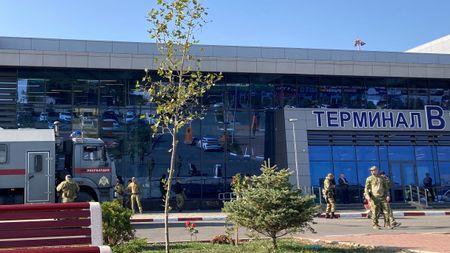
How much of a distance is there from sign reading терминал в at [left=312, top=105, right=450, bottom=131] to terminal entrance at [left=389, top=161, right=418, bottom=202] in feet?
6.91

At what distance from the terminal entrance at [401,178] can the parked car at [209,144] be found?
9.84 metres

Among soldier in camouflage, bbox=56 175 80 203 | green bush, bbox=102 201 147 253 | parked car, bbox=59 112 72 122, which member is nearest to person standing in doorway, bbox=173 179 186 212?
parked car, bbox=59 112 72 122

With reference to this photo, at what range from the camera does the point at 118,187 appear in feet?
68.7

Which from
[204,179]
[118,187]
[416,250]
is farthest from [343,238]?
[204,179]

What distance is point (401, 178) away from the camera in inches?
1158

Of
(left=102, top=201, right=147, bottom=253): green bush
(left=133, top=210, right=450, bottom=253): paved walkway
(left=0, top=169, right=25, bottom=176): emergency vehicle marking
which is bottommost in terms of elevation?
(left=133, top=210, right=450, bottom=253): paved walkway

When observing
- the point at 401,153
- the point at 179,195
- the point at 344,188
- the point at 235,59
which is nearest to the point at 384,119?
the point at 401,153

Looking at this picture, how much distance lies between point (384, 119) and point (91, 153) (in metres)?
17.8

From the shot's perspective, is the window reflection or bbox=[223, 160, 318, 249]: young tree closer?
bbox=[223, 160, 318, 249]: young tree

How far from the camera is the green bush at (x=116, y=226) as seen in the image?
8703 millimetres

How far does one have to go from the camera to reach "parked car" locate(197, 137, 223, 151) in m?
27.6

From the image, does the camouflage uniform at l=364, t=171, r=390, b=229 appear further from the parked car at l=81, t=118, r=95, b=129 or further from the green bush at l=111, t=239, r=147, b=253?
the parked car at l=81, t=118, r=95, b=129

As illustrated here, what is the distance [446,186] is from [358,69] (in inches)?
334

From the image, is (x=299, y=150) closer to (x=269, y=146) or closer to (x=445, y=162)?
(x=269, y=146)
